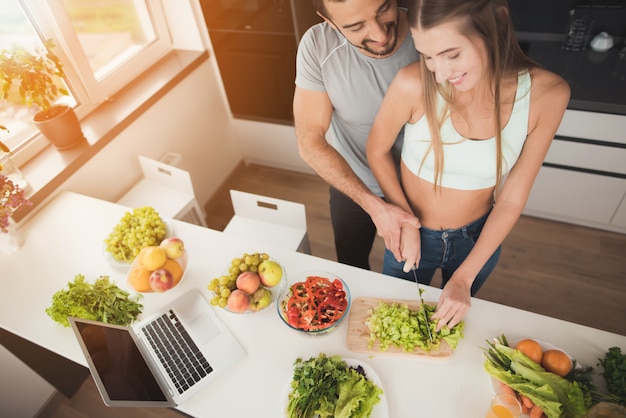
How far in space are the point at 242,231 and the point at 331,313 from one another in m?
0.81

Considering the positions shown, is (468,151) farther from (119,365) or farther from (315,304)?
(119,365)

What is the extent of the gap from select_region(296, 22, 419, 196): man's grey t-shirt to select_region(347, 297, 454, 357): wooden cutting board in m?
0.52

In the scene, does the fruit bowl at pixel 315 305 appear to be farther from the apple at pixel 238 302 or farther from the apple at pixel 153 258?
the apple at pixel 153 258

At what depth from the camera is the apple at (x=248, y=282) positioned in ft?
4.47

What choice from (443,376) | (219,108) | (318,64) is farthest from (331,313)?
(219,108)

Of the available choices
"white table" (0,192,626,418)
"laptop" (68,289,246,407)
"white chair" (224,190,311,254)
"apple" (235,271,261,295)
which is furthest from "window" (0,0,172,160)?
"apple" (235,271,261,295)

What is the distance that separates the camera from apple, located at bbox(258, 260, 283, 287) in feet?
4.54

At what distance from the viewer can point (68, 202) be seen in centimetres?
189

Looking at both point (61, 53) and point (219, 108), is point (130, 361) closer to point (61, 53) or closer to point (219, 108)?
point (61, 53)

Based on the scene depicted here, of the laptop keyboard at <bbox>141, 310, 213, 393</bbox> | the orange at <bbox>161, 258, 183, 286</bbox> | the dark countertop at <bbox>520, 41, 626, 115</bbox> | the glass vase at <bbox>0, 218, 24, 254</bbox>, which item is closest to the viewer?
the laptop keyboard at <bbox>141, 310, 213, 393</bbox>

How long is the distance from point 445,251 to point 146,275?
968 millimetres

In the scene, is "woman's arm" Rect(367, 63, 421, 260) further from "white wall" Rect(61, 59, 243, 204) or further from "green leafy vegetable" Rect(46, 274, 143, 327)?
"white wall" Rect(61, 59, 243, 204)

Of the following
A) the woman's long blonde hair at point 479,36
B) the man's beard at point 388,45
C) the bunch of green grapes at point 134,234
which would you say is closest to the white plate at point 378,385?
the woman's long blonde hair at point 479,36

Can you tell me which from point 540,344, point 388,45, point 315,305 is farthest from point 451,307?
point 388,45
